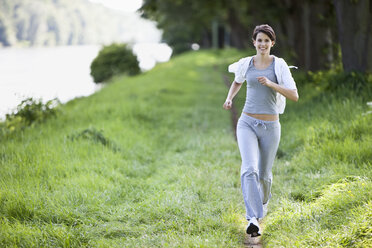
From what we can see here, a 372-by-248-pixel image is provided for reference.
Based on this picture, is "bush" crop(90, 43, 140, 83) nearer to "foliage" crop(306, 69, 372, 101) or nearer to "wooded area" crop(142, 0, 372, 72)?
"wooded area" crop(142, 0, 372, 72)

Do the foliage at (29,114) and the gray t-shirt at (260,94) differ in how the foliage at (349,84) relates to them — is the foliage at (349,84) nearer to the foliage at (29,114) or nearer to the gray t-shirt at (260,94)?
the gray t-shirt at (260,94)

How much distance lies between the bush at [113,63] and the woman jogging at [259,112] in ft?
72.8

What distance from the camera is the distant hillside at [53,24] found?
54.7m

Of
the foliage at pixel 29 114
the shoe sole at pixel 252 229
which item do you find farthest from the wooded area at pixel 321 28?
the shoe sole at pixel 252 229

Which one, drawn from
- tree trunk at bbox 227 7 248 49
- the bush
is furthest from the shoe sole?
tree trunk at bbox 227 7 248 49

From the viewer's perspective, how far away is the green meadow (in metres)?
4.30

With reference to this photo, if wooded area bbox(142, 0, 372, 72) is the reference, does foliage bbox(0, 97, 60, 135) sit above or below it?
below

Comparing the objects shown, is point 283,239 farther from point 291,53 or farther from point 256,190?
point 291,53

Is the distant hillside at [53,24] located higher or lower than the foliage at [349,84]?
higher

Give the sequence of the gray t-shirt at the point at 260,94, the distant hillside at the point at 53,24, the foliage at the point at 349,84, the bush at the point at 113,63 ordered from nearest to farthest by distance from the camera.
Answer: the gray t-shirt at the point at 260,94 < the foliage at the point at 349,84 < the bush at the point at 113,63 < the distant hillside at the point at 53,24

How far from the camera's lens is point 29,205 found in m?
4.86

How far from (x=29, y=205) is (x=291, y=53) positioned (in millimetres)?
13940

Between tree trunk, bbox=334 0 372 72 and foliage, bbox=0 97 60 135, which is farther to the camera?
tree trunk, bbox=334 0 372 72

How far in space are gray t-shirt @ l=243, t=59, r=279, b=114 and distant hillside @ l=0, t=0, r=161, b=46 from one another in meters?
23.8
